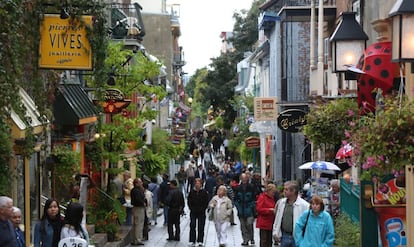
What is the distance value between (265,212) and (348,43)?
448 centimetres

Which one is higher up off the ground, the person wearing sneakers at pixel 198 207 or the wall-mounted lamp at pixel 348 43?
the wall-mounted lamp at pixel 348 43

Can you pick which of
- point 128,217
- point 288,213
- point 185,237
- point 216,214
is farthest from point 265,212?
point 128,217

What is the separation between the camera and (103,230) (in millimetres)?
20953

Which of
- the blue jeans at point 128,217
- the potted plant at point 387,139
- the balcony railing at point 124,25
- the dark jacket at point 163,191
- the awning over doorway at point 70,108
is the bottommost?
the blue jeans at point 128,217

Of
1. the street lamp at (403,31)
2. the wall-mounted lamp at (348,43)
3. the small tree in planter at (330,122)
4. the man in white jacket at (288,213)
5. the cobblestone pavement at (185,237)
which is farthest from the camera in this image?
the cobblestone pavement at (185,237)

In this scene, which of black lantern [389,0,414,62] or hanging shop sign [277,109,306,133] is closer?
black lantern [389,0,414,62]

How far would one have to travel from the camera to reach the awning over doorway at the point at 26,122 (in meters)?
13.1

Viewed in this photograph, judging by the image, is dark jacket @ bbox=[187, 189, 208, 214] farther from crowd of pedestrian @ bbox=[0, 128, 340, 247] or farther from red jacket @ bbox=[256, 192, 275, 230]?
red jacket @ bbox=[256, 192, 275, 230]

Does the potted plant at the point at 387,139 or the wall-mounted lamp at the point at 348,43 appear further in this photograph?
the wall-mounted lamp at the point at 348,43

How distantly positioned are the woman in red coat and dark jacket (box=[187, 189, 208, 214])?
138 inches

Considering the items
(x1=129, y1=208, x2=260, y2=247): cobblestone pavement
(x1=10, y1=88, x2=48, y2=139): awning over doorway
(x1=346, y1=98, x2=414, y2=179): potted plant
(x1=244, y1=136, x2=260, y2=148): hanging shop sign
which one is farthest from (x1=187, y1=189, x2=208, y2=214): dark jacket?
(x1=244, y1=136, x2=260, y2=148): hanging shop sign

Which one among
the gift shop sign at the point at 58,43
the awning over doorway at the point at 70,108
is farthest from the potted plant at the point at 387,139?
the awning over doorway at the point at 70,108

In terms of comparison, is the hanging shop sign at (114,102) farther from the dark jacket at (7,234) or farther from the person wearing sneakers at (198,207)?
the dark jacket at (7,234)

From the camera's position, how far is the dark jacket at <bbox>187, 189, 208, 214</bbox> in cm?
2192
